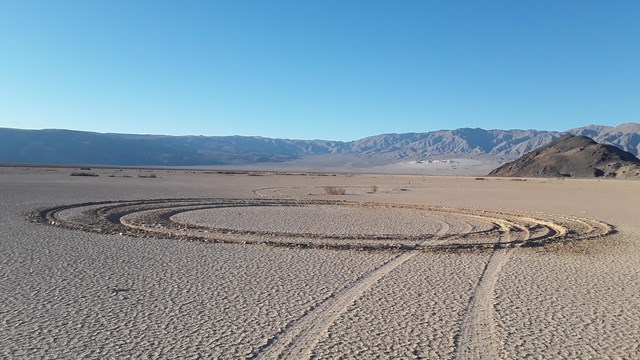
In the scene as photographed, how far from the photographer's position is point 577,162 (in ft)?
342

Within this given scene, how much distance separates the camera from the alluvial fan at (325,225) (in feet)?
45.9

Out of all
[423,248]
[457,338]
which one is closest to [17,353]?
[457,338]

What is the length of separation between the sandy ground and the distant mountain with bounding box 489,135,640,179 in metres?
91.5

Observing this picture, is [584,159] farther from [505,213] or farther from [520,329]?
[520,329]

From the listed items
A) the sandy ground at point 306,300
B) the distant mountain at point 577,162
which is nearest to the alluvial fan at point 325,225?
the sandy ground at point 306,300

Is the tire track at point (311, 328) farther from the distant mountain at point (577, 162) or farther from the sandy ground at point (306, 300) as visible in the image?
the distant mountain at point (577, 162)

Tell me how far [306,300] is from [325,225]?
9493 millimetres

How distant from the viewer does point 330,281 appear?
30.1 ft

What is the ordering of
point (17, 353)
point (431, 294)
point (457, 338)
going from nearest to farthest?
point (17, 353), point (457, 338), point (431, 294)

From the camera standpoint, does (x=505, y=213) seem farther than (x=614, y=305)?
Yes

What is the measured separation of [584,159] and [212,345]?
368 ft

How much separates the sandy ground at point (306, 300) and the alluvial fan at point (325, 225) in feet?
3.33

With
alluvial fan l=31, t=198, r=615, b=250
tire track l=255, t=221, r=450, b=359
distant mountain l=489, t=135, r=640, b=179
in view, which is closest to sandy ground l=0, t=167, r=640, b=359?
tire track l=255, t=221, r=450, b=359

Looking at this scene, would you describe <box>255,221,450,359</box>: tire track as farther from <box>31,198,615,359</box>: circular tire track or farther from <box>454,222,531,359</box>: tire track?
<box>454,222,531,359</box>: tire track
